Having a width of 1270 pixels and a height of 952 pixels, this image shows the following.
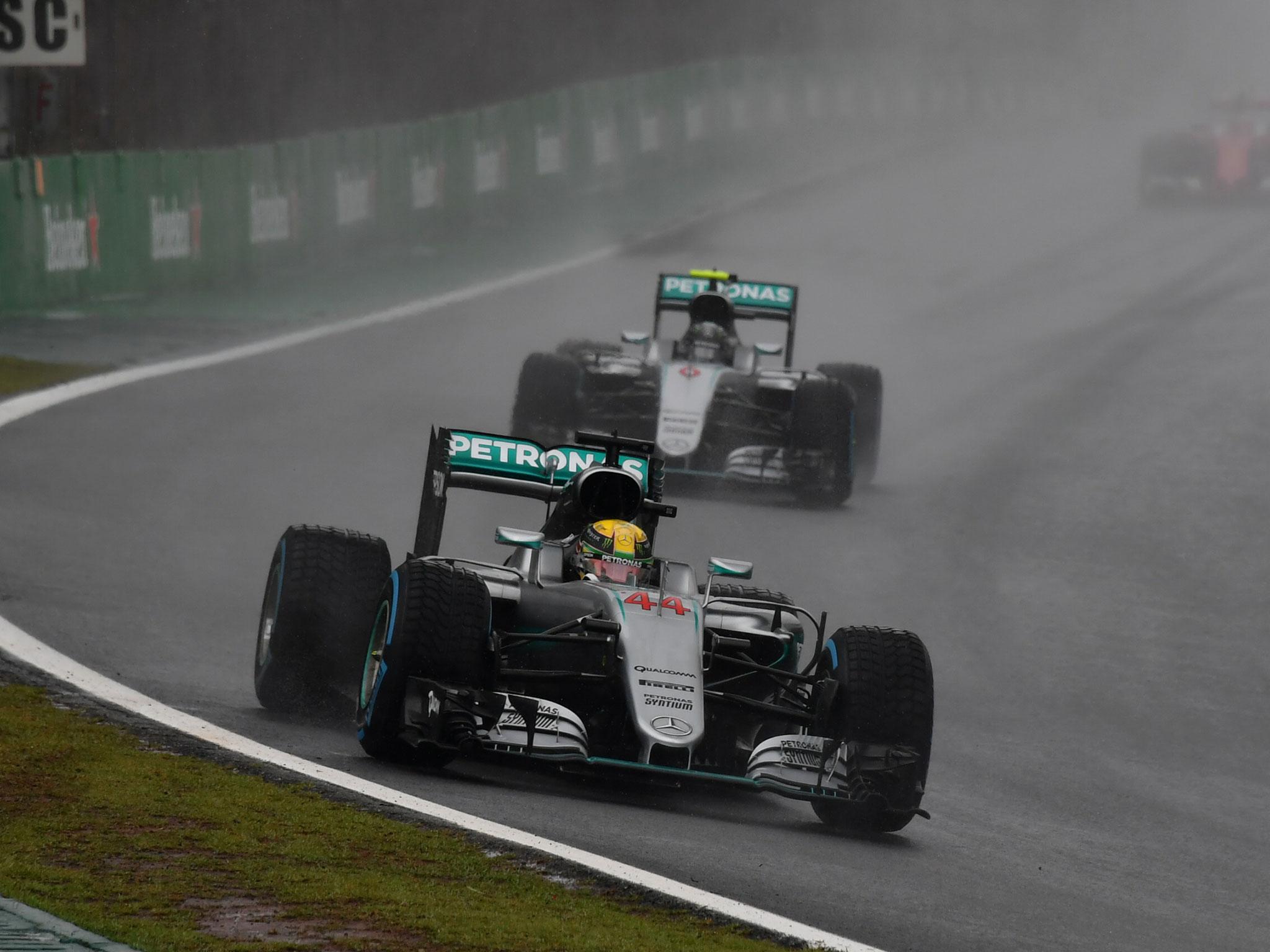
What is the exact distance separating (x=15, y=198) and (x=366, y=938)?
684 inches

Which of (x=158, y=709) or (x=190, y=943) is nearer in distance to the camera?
(x=190, y=943)

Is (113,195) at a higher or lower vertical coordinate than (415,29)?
lower

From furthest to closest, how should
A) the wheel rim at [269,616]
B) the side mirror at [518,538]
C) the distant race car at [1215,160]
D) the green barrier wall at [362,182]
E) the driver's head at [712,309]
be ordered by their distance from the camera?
1. the distant race car at [1215,160]
2. the green barrier wall at [362,182]
3. the driver's head at [712,309]
4. the side mirror at [518,538]
5. the wheel rim at [269,616]

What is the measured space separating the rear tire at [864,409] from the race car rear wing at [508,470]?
7.77m

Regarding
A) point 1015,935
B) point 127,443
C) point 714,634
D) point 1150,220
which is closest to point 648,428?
point 127,443

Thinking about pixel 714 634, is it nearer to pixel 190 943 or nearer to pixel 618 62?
pixel 190 943

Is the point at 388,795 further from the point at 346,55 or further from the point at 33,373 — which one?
the point at 346,55

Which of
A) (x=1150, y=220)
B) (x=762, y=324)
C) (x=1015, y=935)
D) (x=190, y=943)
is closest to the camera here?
(x=190, y=943)

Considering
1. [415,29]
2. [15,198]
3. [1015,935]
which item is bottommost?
[1015,935]

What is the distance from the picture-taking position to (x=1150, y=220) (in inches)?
1592

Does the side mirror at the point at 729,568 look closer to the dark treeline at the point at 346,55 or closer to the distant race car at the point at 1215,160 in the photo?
the dark treeline at the point at 346,55

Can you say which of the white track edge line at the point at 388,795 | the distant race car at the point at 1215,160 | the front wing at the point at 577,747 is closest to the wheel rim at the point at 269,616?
the white track edge line at the point at 388,795

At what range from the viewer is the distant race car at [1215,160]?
41.9m

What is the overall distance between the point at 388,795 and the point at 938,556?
8.56 metres
